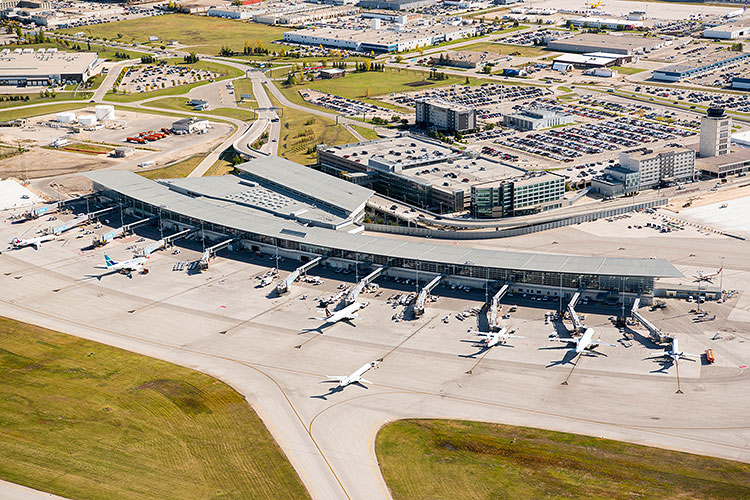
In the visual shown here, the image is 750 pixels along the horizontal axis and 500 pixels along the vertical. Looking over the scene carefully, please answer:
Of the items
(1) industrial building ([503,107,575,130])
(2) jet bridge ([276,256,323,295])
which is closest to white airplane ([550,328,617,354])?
(2) jet bridge ([276,256,323,295])

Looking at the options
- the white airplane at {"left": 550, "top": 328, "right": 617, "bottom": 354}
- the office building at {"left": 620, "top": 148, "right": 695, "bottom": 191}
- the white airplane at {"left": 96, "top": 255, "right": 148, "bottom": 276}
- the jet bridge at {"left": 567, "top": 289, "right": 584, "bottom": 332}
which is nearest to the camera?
the white airplane at {"left": 550, "top": 328, "right": 617, "bottom": 354}

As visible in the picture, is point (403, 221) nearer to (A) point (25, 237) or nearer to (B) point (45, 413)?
(A) point (25, 237)

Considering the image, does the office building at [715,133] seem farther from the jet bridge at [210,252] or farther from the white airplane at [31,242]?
the white airplane at [31,242]

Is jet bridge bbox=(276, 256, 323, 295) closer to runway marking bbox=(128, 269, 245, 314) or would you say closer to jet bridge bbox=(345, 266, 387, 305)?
jet bridge bbox=(345, 266, 387, 305)

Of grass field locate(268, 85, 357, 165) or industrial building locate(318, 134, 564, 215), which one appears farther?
grass field locate(268, 85, 357, 165)

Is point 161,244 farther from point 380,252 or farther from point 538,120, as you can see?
point 538,120

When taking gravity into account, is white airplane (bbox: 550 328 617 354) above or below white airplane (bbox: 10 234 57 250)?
below

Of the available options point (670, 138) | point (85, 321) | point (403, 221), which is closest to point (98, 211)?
point (85, 321)
